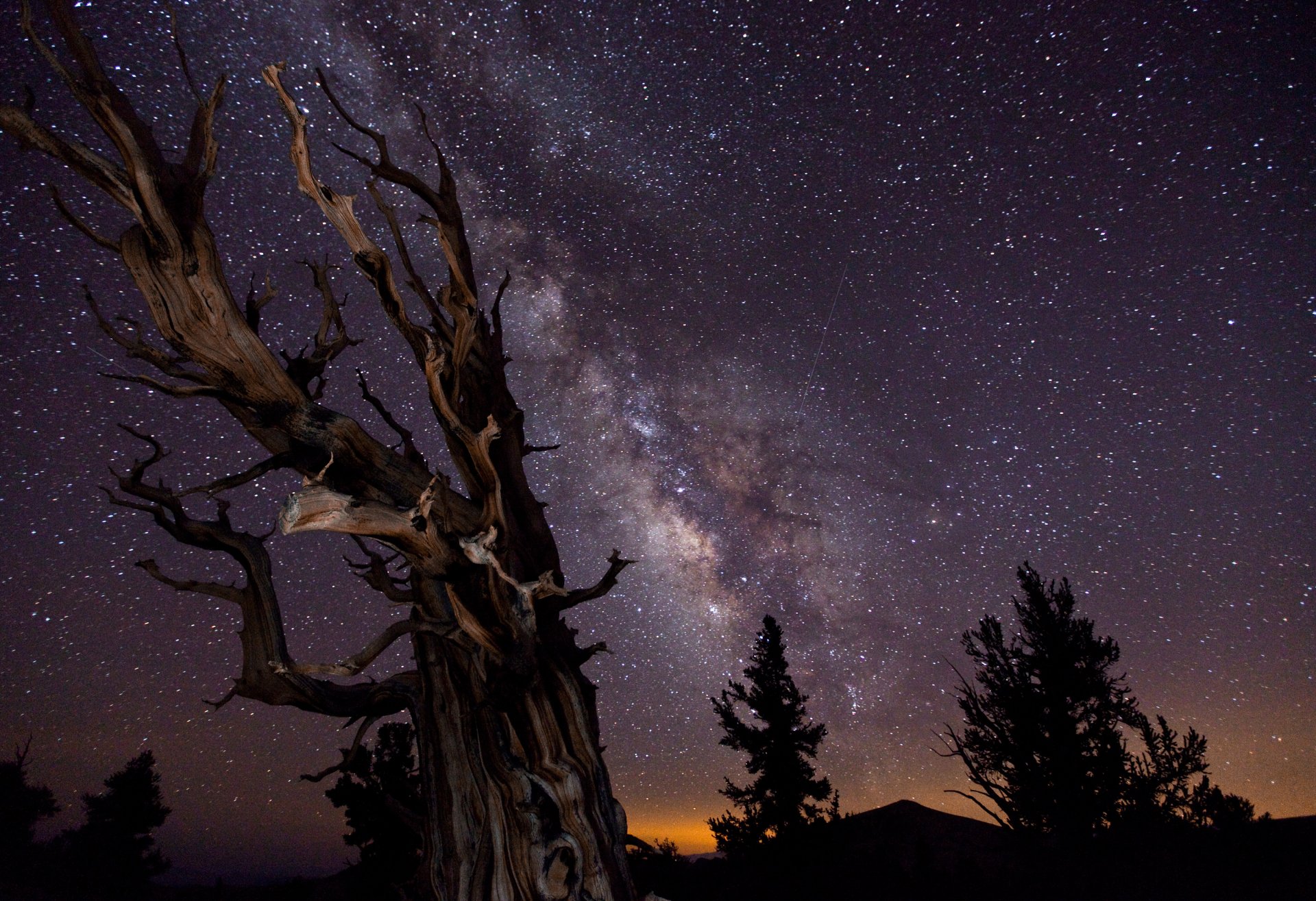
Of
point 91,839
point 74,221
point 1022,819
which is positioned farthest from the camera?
point 91,839

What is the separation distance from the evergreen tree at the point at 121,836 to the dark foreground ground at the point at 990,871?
11.0 feet

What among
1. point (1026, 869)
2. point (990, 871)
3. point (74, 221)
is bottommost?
point (990, 871)

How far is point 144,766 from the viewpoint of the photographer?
2658 cm

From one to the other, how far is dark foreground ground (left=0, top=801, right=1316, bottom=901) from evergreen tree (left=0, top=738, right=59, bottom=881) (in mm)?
7172

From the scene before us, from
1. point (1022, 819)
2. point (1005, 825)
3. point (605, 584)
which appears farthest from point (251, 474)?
point (1022, 819)

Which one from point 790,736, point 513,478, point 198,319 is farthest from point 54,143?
point 790,736

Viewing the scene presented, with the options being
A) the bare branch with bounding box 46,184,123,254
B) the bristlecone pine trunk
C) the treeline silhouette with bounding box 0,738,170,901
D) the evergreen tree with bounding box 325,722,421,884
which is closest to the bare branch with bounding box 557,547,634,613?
the bristlecone pine trunk

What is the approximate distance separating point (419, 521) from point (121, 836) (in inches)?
1319

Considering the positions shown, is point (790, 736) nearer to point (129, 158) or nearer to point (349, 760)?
point (349, 760)

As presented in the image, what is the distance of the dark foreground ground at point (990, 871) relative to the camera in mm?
11258

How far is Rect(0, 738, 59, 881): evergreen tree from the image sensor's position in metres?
24.6

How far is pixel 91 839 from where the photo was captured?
24453 mm

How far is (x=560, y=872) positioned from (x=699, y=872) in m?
17.7

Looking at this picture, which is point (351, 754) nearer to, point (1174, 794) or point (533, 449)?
point (533, 449)
